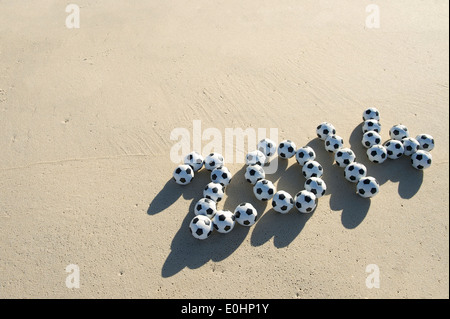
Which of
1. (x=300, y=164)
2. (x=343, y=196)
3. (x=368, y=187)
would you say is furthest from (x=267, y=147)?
(x=368, y=187)

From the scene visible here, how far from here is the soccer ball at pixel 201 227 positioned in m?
5.38

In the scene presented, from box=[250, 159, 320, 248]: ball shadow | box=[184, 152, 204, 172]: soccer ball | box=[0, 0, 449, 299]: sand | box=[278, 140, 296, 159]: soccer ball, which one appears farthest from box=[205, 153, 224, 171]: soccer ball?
box=[278, 140, 296, 159]: soccer ball

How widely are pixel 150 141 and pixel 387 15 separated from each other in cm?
666

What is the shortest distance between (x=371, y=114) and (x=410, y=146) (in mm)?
892

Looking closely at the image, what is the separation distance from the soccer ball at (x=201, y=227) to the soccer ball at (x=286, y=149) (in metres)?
1.82

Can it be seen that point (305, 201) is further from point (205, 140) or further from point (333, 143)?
point (205, 140)

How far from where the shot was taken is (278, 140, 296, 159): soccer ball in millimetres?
6371

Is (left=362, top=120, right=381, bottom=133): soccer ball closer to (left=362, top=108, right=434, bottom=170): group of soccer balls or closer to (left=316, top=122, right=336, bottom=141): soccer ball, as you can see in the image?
(left=362, top=108, right=434, bottom=170): group of soccer balls

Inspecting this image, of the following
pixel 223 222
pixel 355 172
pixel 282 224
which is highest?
pixel 355 172

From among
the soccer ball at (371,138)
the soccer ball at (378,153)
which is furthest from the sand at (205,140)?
the soccer ball at (371,138)

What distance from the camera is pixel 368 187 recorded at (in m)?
5.82

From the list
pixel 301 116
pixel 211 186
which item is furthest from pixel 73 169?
pixel 301 116
